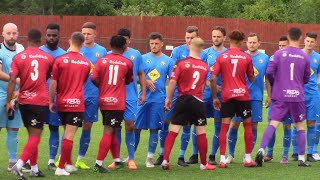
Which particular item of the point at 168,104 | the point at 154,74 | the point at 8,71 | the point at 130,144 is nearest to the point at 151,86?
the point at 154,74

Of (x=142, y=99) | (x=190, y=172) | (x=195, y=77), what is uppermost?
(x=195, y=77)

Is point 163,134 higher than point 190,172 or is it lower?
higher

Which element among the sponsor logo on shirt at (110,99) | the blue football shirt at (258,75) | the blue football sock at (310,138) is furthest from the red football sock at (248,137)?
the sponsor logo on shirt at (110,99)

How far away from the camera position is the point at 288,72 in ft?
44.6

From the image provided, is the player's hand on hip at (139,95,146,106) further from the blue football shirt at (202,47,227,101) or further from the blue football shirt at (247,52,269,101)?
the blue football shirt at (247,52,269,101)

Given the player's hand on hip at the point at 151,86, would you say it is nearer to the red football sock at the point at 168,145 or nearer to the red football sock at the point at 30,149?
the red football sock at the point at 168,145

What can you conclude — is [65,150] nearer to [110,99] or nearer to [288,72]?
[110,99]

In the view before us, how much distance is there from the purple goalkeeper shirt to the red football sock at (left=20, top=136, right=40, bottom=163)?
4.18 meters

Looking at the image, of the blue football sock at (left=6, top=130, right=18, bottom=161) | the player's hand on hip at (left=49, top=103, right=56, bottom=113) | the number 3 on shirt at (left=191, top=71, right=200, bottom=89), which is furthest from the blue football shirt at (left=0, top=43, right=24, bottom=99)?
the number 3 on shirt at (left=191, top=71, right=200, bottom=89)

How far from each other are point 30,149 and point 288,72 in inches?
178

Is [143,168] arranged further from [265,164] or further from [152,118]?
[265,164]

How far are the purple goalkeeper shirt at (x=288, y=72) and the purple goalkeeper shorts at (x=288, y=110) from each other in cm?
9

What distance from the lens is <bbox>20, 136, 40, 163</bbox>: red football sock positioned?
11.8 metres

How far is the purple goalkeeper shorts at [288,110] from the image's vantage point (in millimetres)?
13648
